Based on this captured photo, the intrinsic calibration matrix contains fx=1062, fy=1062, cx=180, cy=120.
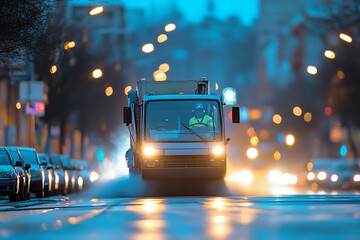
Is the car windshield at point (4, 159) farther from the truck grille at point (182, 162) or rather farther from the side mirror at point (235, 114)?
the side mirror at point (235, 114)

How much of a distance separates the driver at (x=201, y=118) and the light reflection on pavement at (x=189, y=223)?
7.80m

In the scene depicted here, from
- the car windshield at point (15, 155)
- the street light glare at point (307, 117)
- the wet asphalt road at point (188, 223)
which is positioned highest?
the street light glare at point (307, 117)

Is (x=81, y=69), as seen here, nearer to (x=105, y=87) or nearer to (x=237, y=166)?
(x=105, y=87)

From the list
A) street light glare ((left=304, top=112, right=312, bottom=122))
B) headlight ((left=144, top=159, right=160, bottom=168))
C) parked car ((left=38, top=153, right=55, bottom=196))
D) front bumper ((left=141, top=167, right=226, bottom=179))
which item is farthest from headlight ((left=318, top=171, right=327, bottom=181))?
street light glare ((left=304, top=112, right=312, bottom=122))

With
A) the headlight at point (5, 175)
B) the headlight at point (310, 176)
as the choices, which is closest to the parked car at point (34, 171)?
the headlight at point (5, 175)

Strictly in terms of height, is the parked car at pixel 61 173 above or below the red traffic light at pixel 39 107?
below

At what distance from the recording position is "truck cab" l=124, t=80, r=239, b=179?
90.7 ft

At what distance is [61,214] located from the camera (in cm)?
1838

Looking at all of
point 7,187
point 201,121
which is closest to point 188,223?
point 7,187

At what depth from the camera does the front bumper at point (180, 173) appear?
27.6 meters

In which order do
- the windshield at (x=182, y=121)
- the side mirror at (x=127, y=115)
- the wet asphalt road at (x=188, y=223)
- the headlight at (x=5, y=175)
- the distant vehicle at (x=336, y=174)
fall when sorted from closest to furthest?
1. the wet asphalt road at (x=188, y=223)
2. the headlight at (x=5, y=175)
3. the side mirror at (x=127, y=115)
4. the windshield at (x=182, y=121)
5. the distant vehicle at (x=336, y=174)

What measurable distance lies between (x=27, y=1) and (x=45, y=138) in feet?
127

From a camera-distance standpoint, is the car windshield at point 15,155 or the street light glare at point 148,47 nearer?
the car windshield at point 15,155

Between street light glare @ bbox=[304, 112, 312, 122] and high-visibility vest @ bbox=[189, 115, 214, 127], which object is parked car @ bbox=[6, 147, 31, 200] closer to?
high-visibility vest @ bbox=[189, 115, 214, 127]
